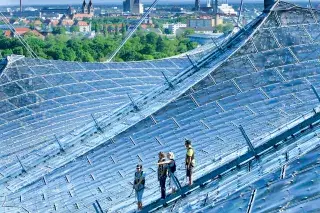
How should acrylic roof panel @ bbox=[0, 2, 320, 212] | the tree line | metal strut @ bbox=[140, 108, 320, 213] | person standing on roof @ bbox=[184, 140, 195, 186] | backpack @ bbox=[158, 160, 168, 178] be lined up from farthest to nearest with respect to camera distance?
1. the tree line
2. acrylic roof panel @ bbox=[0, 2, 320, 212]
3. metal strut @ bbox=[140, 108, 320, 213]
4. person standing on roof @ bbox=[184, 140, 195, 186]
5. backpack @ bbox=[158, 160, 168, 178]

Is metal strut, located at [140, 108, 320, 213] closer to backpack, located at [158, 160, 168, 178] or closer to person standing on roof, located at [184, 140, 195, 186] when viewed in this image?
person standing on roof, located at [184, 140, 195, 186]

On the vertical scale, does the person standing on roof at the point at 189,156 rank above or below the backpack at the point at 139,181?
above

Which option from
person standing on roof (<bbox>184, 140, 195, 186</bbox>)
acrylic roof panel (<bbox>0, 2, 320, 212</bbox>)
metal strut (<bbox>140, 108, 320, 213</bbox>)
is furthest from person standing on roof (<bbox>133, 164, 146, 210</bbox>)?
acrylic roof panel (<bbox>0, 2, 320, 212</bbox>)

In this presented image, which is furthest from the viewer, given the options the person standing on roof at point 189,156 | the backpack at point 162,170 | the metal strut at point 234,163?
the metal strut at point 234,163

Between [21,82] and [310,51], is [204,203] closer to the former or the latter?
[310,51]

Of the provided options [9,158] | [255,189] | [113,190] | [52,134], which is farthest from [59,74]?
[255,189]

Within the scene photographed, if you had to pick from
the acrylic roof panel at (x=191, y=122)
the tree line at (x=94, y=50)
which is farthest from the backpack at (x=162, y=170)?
the tree line at (x=94, y=50)

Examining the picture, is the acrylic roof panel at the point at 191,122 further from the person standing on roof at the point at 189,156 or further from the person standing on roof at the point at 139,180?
the person standing on roof at the point at 139,180

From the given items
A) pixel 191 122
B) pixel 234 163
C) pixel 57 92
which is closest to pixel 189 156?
pixel 234 163
